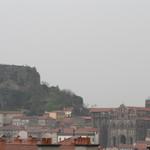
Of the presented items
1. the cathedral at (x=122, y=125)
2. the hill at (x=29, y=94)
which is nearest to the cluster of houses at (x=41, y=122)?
the cathedral at (x=122, y=125)

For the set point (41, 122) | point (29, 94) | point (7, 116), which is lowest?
point (41, 122)

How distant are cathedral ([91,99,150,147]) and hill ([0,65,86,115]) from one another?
22.9 metres

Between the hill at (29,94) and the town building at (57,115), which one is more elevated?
the hill at (29,94)

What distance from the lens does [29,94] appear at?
186125 mm

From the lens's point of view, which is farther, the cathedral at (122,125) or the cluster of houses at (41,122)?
the cathedral at (122,125)

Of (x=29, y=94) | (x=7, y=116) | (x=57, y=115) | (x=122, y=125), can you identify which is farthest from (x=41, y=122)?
(x=29, y=94)

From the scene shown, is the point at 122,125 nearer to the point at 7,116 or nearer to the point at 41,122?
the point at 41,122

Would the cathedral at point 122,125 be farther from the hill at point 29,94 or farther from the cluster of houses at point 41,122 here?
the hill at point 29,94

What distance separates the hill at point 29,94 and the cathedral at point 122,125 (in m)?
22.9

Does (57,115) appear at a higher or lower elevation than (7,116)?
higher

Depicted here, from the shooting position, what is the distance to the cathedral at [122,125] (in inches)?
6265

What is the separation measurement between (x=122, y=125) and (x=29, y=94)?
32006 millimetres

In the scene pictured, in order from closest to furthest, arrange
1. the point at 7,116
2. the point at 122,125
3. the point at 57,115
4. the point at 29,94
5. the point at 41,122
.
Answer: the point at 122,125 → the point at 41,122 → the point at 7,116 → the point at 57,115 → the point at 29,94

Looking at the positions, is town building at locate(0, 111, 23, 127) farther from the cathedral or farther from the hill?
the cathedral
